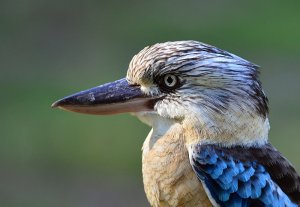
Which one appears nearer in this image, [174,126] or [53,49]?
[174,126]

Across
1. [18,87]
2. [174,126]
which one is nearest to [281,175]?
[174,126]

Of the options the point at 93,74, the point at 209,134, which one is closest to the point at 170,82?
the point at 209,134

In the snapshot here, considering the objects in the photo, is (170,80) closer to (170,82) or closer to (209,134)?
(170,82)

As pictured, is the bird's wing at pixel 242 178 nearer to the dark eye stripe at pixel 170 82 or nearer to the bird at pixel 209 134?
the bird at pixel 209 134

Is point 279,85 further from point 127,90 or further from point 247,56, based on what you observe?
point 127,90

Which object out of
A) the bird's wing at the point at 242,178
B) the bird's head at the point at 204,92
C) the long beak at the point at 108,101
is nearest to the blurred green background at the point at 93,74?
the long beak at the point at 108,101

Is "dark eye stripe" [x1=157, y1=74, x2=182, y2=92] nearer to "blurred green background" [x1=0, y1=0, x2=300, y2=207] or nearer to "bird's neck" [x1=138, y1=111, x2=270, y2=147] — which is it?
"bird's neck" [x1=138, y1=111, x2=270, y2=147]
